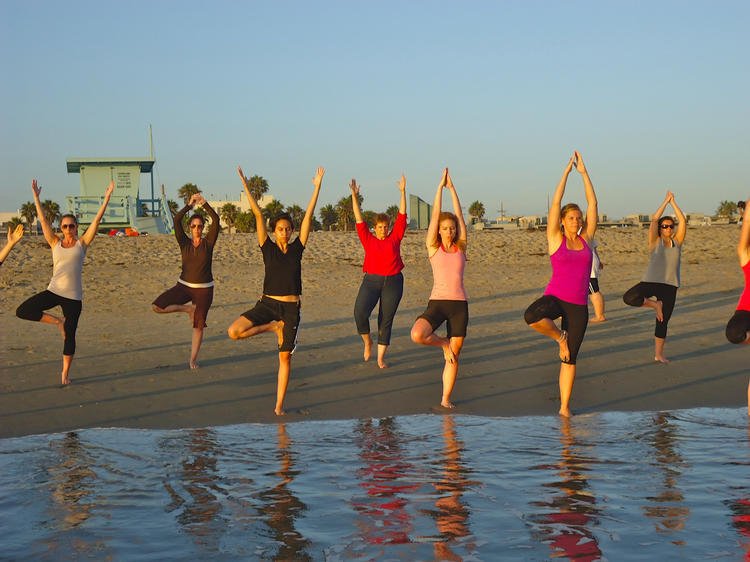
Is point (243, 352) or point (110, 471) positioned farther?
point (243, 352)

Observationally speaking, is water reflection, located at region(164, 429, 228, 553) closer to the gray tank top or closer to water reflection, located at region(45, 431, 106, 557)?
water reflection, located at region(45, 431, 106, 557)

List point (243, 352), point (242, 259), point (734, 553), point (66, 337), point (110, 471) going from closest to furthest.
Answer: point (734, 553), point (110, 471), point (66, 337), point (243, 352), point (242, 259)

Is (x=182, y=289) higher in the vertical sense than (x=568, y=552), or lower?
higher

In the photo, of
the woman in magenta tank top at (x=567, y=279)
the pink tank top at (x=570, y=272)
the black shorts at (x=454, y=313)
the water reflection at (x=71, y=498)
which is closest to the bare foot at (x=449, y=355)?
the black shorts at (x=454, y=313)

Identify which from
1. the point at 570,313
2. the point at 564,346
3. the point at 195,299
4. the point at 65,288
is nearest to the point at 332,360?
the point at 195,299

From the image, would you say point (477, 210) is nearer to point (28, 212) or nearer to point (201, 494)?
point (28, 212)

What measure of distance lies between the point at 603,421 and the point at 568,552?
11.7ft

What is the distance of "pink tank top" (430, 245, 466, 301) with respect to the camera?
8.48 m

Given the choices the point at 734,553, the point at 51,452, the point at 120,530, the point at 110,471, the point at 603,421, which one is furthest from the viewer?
the point at 603,421

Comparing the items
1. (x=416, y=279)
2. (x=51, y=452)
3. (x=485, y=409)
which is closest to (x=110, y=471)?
(x=51, y=452)

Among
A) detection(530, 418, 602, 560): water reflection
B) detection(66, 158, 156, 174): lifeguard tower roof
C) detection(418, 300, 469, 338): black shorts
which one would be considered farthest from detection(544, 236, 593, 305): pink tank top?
detection(66, 158, 156, 174): lifeguard tower roof

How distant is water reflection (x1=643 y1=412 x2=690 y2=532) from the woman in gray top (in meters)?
3.58

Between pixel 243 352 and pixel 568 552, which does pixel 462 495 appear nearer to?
pixel 568 552

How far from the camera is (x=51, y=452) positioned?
21.9ft
